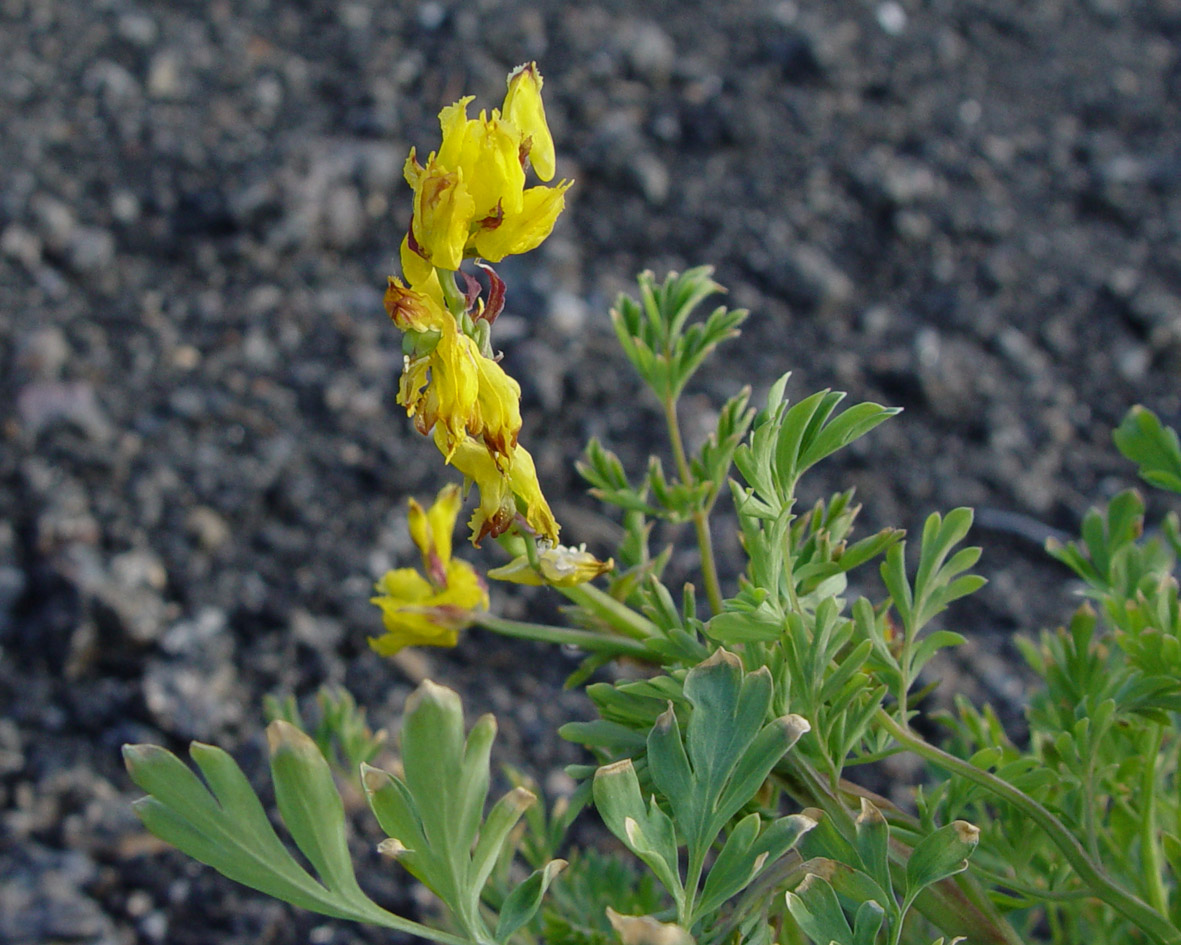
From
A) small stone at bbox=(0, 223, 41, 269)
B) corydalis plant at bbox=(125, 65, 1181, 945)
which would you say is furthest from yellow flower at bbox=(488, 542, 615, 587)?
small stone at bbox=(0, 223, 41, 269)

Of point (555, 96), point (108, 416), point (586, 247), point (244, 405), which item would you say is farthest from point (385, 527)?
point (555, 96)

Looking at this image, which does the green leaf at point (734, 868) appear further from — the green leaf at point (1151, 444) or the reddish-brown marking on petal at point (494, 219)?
the green leaf at point (1151, 444)

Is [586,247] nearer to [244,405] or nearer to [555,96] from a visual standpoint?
[555,96]

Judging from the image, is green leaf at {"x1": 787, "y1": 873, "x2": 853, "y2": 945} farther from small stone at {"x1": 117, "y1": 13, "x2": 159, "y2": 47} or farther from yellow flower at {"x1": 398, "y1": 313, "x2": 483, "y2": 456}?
small stone at {"x1": 117, "y1": 13, "x2": 159, "y2": 47}

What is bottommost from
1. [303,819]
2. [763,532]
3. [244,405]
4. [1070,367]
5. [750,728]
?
[303,819]

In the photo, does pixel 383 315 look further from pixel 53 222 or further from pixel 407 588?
pixel 407 588

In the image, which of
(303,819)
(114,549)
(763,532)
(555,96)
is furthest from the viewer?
(555,96)

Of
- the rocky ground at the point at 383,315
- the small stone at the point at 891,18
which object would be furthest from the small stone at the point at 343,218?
the small stone at the point at 891,18
